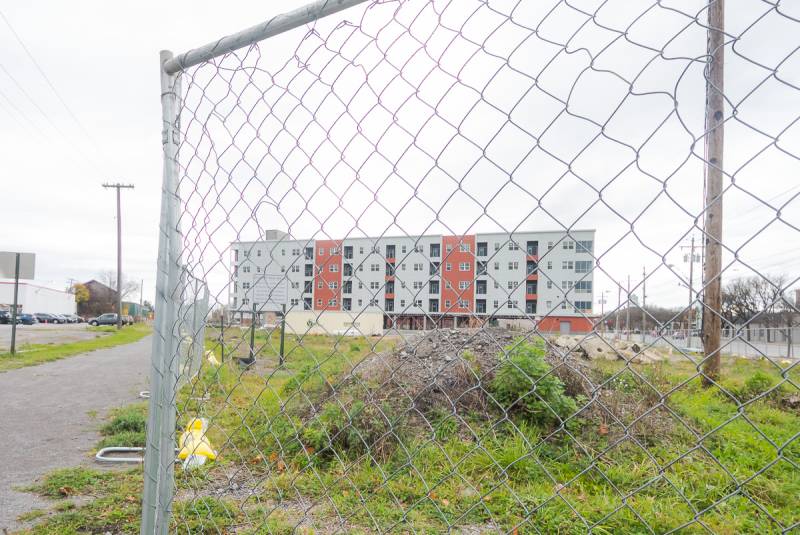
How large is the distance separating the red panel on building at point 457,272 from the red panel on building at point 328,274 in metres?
0.39

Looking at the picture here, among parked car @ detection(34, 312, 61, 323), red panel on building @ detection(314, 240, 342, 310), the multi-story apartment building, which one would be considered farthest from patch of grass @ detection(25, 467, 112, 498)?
parked car @ detection(34, 312, 61, 323)

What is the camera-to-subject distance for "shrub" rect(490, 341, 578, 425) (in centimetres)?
344

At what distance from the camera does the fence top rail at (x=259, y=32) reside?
153cm

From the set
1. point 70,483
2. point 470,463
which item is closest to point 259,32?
point 470,463

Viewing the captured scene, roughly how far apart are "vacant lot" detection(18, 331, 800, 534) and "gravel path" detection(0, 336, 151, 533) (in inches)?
22.5

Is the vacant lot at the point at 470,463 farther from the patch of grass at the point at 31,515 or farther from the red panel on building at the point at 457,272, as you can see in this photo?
the red panel on building at the point at 457,272

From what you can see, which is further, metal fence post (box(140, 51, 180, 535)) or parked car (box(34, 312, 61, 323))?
parked car (box(34, 312, 61, 323))

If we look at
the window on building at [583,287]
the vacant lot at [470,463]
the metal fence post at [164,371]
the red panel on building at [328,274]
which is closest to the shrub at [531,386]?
the vacant lot at [470,463]

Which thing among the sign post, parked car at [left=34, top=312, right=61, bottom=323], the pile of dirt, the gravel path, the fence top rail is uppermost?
the fence top rail

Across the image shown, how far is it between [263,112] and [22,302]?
2530 inches

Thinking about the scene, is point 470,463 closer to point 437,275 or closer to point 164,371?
point 164,371

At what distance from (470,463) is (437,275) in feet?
8.47

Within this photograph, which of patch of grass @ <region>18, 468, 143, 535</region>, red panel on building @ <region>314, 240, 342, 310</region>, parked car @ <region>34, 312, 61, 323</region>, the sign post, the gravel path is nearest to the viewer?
red panel on building @ <region>314, 240, 342, 310</region>

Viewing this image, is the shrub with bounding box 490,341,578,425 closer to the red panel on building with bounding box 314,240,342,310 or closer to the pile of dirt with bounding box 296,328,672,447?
the pile of dirt with bounding box 296,328,672,447
